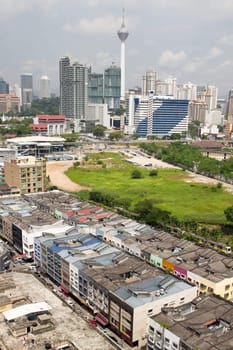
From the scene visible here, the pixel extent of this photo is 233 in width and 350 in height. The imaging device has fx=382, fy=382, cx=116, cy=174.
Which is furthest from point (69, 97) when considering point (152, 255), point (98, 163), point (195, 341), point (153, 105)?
point (195, 341)

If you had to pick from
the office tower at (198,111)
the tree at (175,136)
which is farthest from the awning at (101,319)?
the office tower at (198,111)

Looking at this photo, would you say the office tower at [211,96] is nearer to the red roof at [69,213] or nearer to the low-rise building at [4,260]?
the red roof at [69,213]

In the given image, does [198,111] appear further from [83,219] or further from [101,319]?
[101,319]

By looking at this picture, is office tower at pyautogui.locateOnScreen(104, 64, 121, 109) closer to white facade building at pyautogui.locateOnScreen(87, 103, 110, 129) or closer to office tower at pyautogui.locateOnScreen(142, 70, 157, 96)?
office tower at pyautogui.locateOnScreen(142, 70, 157, 96)

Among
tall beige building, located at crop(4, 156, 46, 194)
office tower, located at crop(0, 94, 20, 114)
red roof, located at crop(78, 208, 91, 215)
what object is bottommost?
red roof, located at crop(78, 208, 91, 215)

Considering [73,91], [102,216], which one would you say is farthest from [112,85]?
[102,216]

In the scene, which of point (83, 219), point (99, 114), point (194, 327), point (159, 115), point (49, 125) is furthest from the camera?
point (99, 114)

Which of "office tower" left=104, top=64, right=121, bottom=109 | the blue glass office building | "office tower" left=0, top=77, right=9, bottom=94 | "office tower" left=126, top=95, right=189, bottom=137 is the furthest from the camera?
"office tower" left=0, top=77, right=9, bottom=94

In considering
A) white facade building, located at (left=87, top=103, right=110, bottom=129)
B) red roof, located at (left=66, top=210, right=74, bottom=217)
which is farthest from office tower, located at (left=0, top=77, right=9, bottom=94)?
red roof, located at (left=66, top=210, right=74, bottom=217)
